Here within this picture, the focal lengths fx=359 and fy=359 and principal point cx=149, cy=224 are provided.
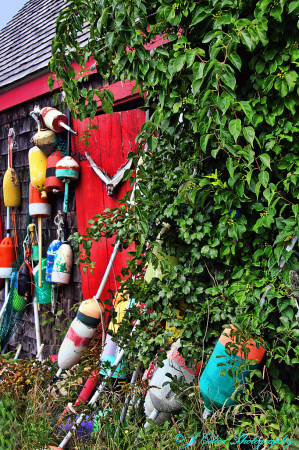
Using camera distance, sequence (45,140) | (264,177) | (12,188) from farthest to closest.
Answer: (12,188) < (45,140) < (264,177)

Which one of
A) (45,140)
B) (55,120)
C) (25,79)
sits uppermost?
(25,79)

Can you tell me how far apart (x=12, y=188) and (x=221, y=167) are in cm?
291

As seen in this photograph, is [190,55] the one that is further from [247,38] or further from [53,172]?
[53,172]

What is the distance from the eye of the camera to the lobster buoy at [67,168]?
10.0 ft

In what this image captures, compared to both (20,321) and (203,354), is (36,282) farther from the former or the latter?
(203,354)

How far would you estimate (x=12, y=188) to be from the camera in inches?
157

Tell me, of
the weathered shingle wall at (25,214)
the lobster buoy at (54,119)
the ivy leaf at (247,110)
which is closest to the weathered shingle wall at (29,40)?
the weathered shingle wall at (25,214)

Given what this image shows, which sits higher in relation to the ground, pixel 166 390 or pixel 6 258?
pixel 6 258

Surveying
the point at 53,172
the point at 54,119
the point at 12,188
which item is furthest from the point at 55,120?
the point at 12,188

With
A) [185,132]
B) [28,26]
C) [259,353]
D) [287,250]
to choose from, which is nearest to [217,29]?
[185,132]

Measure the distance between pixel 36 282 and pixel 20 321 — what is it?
0.83 m

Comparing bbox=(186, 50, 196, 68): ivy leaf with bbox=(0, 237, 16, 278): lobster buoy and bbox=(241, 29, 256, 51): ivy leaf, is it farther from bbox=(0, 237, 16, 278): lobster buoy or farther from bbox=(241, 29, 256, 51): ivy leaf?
bbox=(0, 237, 16, 278): lobster buoy

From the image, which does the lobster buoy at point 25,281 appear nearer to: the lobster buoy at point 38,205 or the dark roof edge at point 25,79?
the lobster buoy at point 38,205

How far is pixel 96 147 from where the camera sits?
3.01 metres
